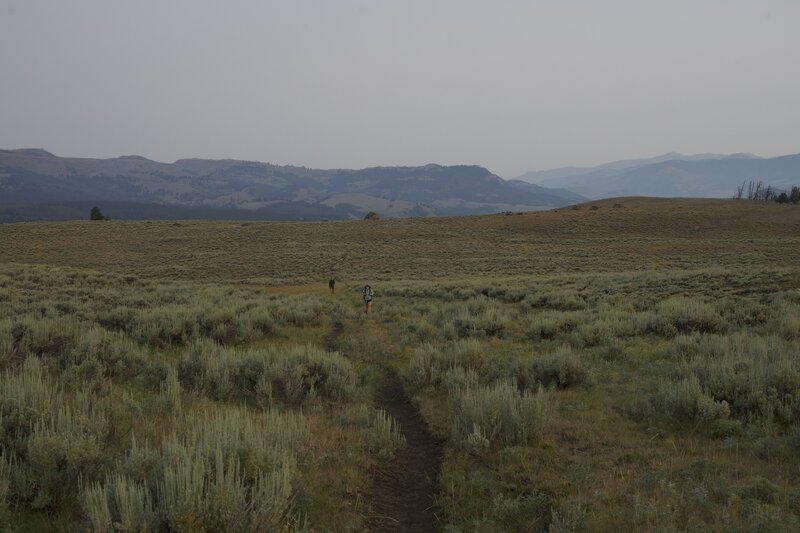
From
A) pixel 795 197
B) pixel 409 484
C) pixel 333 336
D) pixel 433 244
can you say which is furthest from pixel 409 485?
pixel 795 197

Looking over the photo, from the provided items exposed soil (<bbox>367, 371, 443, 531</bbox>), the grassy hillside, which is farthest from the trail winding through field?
the grassy hillside

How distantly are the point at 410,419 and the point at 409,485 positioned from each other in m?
2.13

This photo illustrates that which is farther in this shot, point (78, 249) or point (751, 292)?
point (78, 249)

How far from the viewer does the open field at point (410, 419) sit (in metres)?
3.95

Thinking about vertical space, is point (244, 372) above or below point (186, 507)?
below

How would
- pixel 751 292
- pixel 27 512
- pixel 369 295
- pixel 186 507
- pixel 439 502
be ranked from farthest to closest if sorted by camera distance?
1. pixel 369 295
2. pixel 751 292
3. pixel 439 502
4. pixel 27 512
5. pixel 186 507

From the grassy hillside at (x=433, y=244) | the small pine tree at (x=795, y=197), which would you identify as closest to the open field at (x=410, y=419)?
the grassy hillside at (x=433, y=244)

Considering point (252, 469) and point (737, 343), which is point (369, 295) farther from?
point (252, 469)

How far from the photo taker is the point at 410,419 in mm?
7520

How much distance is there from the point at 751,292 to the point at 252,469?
1759 centimetres

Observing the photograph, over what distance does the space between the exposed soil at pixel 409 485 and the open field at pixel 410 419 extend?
41 mm

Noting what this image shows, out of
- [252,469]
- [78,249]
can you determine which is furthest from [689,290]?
[78,249]

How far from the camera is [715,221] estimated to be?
5994 cm

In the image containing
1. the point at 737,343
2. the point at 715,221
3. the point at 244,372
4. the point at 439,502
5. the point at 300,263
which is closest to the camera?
the point at 439,502
